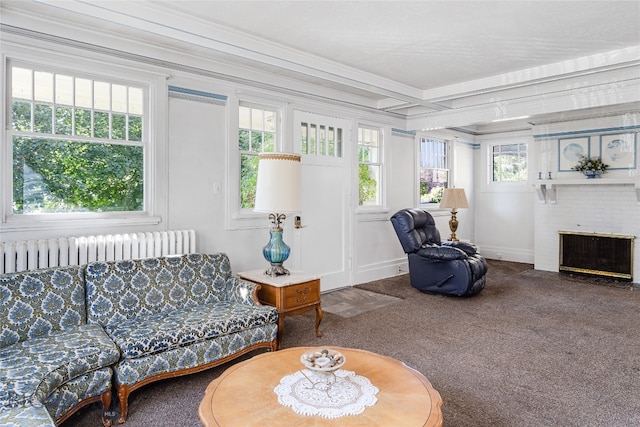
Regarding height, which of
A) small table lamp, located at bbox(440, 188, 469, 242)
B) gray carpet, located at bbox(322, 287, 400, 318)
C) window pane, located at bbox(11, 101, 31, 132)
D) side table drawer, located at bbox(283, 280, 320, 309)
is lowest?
gray carpet, located at bbox(322, 287, 400, 318)

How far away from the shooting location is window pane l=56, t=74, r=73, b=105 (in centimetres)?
325

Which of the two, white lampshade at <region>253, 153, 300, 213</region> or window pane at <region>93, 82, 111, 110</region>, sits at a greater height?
window pane at <region>93, 82, 111, 110</region>

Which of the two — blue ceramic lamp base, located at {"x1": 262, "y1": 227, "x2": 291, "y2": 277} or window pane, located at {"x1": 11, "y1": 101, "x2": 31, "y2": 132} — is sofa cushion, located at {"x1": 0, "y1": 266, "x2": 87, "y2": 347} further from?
blue ceramic lamp base, located at {"x1": 262, "y1": 227, "x2": 291, "y2": 277}

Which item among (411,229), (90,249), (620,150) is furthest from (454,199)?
(90,249)

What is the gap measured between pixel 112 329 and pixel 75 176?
141 centimetres

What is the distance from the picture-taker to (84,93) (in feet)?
11.1

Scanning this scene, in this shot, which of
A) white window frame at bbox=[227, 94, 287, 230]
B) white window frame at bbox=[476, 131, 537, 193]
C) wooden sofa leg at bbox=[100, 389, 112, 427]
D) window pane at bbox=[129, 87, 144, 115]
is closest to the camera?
wooden sofa leg at bbox=[100, 389, 112, 427]

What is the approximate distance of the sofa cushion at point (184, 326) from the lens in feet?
8.11

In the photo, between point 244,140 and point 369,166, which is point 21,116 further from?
point 369,166

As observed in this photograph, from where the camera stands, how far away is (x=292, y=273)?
378 centimetres

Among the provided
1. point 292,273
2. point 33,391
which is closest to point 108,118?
point 292,273

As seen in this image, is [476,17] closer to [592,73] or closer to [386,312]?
[592,73]

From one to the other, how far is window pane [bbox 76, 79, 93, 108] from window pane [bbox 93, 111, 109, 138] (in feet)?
0.32

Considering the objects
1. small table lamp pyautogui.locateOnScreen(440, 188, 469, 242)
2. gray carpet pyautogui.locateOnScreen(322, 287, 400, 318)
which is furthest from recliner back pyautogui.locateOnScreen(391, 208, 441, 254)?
small table lamp pyautogui.locateOnScreen(440, 188, 469, 242)
